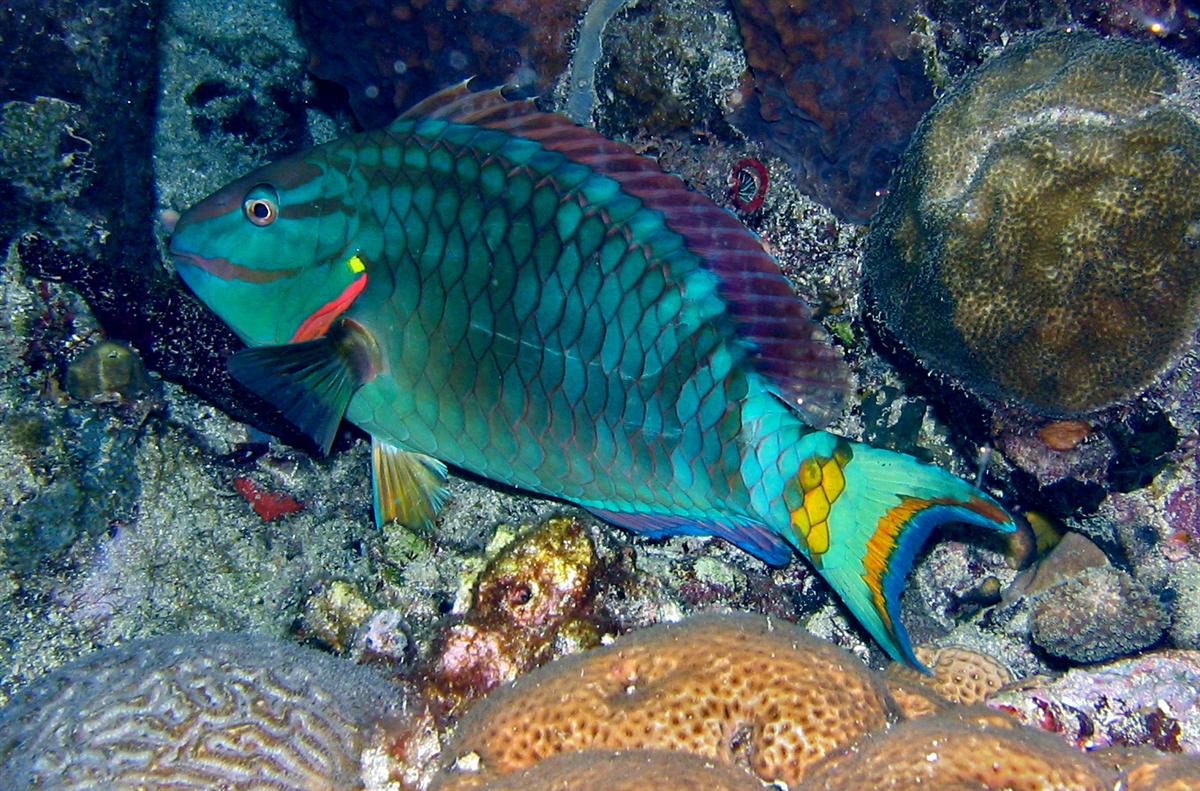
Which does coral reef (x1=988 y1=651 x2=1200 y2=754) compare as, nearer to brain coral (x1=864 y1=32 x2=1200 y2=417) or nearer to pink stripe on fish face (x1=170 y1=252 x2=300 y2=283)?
brain coral (x1=864 y1=32 x2=1200 y2=417)

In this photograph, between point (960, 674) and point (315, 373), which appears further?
point (960, 674)

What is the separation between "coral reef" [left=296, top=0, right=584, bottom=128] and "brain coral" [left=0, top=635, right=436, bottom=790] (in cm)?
292

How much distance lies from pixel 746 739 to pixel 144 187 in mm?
3768

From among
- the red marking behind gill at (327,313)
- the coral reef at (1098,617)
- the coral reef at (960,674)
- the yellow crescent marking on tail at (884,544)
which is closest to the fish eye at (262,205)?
the red marking behind gill at (327,313)

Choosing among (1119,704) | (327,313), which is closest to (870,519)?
(1119,704)

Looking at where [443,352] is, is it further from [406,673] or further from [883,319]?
[883,319]

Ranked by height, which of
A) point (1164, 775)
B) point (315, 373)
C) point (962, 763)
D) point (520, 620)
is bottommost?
point (520, 620)

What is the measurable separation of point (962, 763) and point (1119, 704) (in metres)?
1.10

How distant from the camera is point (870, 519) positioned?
7.68 ft

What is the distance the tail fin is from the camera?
2.31 m

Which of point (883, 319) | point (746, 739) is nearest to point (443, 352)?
point (746, 739)

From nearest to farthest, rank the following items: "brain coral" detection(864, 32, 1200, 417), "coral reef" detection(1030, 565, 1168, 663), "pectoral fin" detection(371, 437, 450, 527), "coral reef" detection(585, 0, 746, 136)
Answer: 1. "brain coral" detection(864, 32, 1200, 417)
2. "pectoral fin" detection(371, 437, 450, 527)
3. "coral reef" detection(1030, 565, 1168, 663)
4. "coral reef" detection(585, 0, 746, 136)

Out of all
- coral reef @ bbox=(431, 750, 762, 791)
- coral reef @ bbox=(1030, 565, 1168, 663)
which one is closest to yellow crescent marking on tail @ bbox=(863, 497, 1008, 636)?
coral reef @ bbox=(431, 750, 762, 791)

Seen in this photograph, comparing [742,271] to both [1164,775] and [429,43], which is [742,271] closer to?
[1164,775]
